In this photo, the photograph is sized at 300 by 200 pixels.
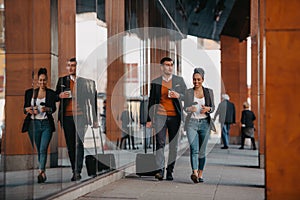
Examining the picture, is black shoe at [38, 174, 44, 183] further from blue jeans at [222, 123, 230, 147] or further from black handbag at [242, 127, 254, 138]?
A: blue jeans at [222, 123, 230, 147]

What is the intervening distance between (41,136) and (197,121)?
11.7ft

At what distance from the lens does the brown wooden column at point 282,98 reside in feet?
20.8

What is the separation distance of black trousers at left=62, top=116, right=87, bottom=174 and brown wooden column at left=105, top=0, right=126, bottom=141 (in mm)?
2879

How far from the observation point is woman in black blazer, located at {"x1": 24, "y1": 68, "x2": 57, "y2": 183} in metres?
6.77

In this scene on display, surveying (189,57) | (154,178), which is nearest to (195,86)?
(154,178)

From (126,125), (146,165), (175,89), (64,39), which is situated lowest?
(146,165)

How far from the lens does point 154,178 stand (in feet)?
35.8

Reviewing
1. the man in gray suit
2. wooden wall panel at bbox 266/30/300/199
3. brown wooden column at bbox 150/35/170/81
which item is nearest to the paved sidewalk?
the man in gray suit

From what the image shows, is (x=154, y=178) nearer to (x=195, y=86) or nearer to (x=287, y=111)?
(x=195, y=86)

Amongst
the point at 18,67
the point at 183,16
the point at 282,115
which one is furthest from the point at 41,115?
the point at 183,16

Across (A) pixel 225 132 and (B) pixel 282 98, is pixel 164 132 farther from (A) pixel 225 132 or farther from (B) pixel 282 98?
(A) pixel 225 132

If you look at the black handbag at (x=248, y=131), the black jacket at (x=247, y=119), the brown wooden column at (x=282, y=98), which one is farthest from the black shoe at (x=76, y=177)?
the black jacket at (x=247, y=119)

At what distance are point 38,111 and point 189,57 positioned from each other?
818 inches

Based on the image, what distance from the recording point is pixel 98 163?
9945 millimetres
